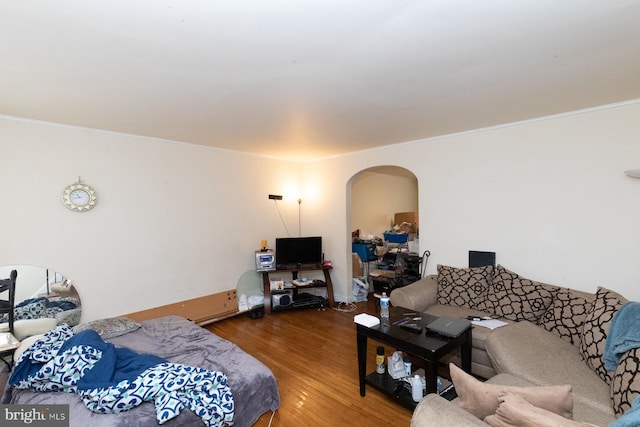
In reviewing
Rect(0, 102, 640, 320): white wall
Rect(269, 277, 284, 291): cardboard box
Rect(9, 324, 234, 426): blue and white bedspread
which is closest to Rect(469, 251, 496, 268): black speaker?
Rect(0, 102, 640, 320): white wall

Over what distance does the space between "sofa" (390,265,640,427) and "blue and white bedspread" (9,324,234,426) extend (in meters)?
1.24

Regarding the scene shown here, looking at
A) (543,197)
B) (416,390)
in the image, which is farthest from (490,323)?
(543,197)

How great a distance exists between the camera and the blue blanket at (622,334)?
64.2 inches

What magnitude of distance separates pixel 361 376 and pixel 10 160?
12.2ft

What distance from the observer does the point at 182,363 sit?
2.18 metres

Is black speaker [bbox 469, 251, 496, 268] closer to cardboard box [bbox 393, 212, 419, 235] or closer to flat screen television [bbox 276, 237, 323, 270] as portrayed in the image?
flat screen television [bbox 276, 237, 323, 270]

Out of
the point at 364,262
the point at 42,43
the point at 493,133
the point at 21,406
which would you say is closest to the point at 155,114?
the point at 42,43

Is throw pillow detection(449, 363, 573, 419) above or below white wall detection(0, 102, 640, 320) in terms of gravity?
below

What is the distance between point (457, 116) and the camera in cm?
284

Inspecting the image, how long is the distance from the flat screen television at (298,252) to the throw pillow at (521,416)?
3.52 meters

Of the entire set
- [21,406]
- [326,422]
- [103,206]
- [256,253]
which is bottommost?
[326,422]

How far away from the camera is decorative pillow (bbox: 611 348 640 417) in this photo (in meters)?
1.44

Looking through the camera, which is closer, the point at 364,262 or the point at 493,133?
the point at 493,133

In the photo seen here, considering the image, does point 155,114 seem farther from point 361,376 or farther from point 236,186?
point 361,376
